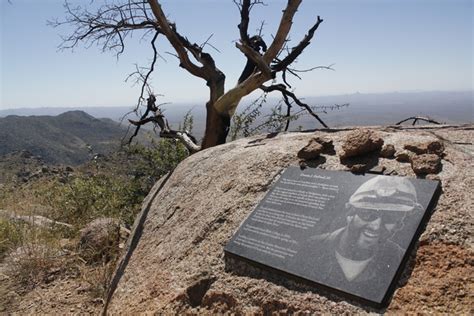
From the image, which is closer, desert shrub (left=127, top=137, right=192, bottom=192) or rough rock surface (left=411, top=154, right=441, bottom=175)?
rough rock surface (left=411, top=154, right=441, bottom=175)

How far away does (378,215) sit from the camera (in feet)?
7.77

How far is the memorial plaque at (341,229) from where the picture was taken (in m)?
2.12

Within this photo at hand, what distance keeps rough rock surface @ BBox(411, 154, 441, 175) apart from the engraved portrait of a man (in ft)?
0.52

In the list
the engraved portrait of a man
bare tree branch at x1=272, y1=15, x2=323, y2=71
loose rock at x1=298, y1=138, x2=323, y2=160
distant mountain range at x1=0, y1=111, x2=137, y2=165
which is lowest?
distant mountain range at x1=0, y1=111, x2=137, y2=165

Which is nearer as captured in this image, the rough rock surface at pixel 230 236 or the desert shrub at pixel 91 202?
the rough rock surface at pixel 230 236

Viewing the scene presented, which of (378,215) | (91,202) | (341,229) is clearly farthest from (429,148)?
(91,202)

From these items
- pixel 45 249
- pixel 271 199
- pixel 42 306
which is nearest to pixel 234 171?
pixel 271 199

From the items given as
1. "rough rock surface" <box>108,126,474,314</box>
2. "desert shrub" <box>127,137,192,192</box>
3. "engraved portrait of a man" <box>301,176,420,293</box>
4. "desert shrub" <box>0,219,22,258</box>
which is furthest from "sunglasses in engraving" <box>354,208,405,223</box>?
"desert shrub" <box>127,137,192,192</box>

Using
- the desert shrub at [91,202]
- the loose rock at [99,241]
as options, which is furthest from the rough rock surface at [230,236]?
the desert shrub at [91,202]

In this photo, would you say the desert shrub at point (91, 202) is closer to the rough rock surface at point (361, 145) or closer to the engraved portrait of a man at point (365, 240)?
the rough rock surface at point (361, 145)

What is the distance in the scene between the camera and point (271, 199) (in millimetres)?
2922

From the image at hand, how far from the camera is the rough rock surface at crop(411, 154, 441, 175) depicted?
257 cm

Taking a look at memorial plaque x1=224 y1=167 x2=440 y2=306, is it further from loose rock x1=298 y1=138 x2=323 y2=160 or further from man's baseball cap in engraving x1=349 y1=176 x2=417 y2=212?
loose rock x1=298 y1=138 x2=323 y2=160

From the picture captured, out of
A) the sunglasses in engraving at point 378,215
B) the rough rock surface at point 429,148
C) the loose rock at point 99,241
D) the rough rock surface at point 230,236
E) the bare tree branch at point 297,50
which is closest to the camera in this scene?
the rough rock surface at point 230,236
